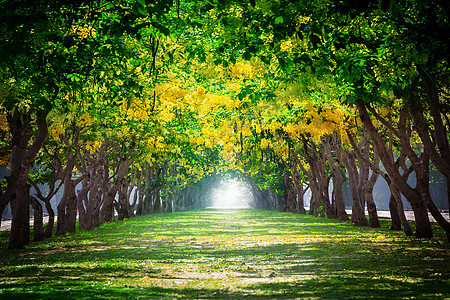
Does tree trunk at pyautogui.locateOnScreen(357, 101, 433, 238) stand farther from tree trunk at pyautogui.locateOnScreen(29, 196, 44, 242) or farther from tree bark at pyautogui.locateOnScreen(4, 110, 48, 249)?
tree trunk at pyautogui.locateOnScreen(29, 196, 44, 242)

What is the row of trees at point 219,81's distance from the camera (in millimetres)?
8203

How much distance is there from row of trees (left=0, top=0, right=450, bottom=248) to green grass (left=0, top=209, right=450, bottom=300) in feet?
9.63

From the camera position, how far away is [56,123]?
54.1 ft

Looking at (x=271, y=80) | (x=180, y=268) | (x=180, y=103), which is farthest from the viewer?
(x=180, y=103)

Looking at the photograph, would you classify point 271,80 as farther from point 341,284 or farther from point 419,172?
point 341,284

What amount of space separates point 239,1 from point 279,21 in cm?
117

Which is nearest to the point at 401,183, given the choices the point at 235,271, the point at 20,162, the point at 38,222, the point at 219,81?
the point at 219,81

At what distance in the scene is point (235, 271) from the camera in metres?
8.59

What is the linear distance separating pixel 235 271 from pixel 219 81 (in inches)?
374

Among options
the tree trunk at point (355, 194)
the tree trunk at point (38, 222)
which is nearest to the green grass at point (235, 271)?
the tree trunk at point (38, 222)

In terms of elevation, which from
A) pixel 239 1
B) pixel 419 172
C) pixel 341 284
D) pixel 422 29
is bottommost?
pixel 341 284

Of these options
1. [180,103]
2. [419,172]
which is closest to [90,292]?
[419,172]

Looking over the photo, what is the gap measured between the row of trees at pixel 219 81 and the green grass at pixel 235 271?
2935 mm

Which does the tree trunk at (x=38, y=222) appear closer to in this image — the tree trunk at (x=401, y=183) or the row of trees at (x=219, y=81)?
the row of trees at (x=219, y=81)
